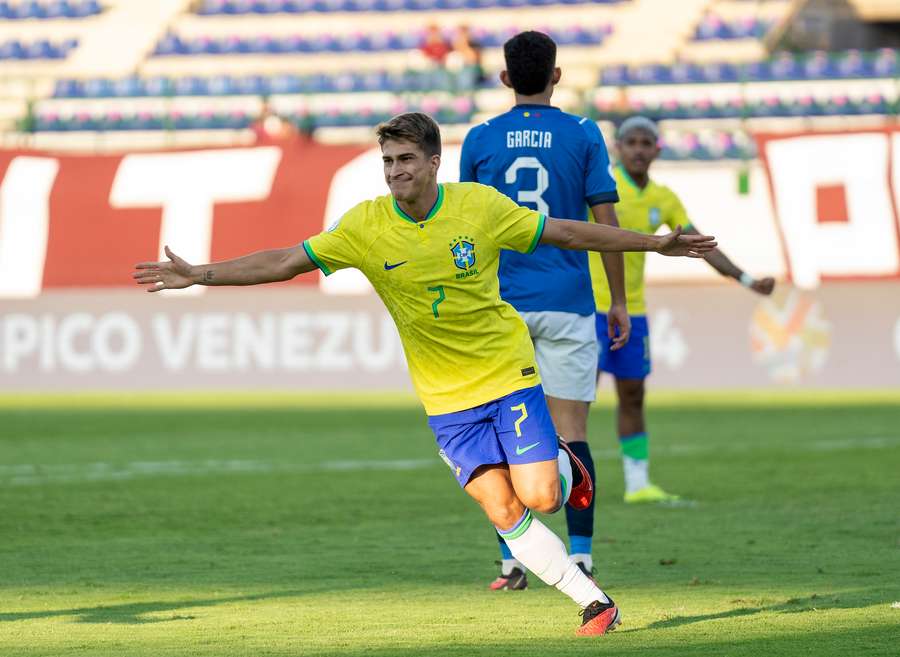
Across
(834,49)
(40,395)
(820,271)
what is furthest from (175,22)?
(820,271)

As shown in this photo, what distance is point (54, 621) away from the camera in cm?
643

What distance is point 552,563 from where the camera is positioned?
605 centimetres

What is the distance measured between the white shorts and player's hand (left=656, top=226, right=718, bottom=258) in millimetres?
1347

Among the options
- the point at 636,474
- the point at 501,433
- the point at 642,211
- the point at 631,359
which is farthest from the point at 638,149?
the point at 501,433

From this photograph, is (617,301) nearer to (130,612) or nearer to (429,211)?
(429,211)

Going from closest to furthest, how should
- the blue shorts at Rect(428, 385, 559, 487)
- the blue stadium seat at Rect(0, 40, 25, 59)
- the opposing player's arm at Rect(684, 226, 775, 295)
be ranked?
the blue shorts at Rect(428, 385, 559, 487) → the opposing player's arm at Rect(684, 226, 775, 295) → the blue stadium seat at Rect(0, 40, 25, 59)

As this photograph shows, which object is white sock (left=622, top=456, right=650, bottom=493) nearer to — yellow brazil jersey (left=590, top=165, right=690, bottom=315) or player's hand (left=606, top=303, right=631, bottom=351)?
yellow brazil jersey (left=590, top=165, right=690, bottom=315)

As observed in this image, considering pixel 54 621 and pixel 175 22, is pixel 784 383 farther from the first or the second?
pixel 175 22

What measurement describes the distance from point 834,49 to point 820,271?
17.3 m

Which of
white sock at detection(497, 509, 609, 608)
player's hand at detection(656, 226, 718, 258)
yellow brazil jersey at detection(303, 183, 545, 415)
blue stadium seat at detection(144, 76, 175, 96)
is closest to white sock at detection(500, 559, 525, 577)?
white sock at detection(497, 509, 609, 608)

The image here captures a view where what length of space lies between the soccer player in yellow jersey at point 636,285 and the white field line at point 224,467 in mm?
2635

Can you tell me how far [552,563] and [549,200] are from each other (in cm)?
186

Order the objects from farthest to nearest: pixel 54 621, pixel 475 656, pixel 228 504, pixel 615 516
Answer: pixel 228 504 → pixel 615 516 → pixel 54 621 → pixel 475 656

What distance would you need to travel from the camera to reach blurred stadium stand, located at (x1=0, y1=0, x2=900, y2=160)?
993 inches
